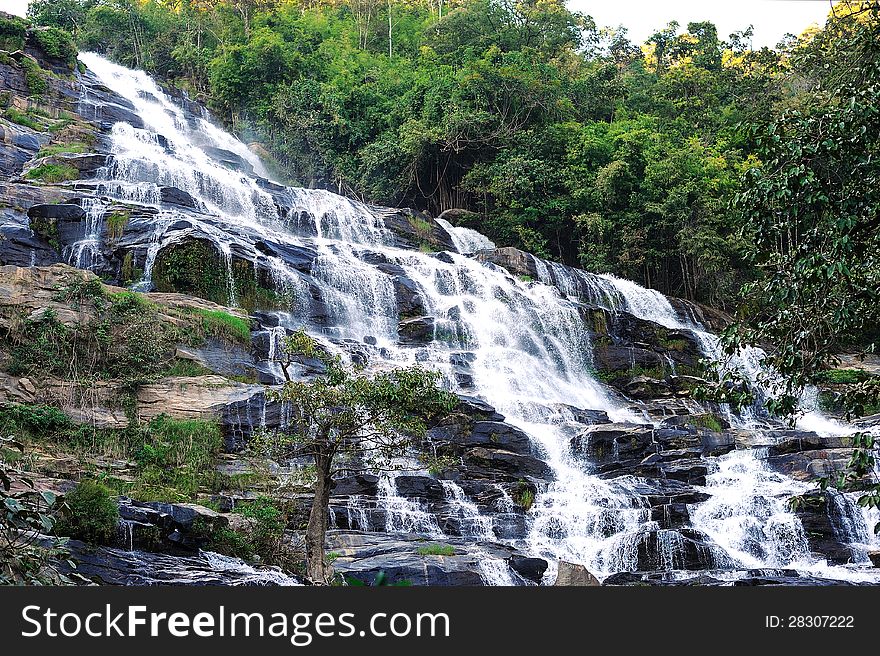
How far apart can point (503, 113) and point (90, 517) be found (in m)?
30.9

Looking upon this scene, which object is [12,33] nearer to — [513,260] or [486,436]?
[513,260]

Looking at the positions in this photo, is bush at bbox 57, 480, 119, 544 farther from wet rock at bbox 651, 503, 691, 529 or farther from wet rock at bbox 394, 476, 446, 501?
wet rock at bbox 651, 503, 691, 529

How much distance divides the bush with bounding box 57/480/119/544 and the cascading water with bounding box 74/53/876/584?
4590 mm

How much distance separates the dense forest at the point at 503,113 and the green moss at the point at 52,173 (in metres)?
14.4

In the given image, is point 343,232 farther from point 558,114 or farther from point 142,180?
point 558,114

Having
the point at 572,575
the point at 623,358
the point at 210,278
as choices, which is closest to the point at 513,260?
the point at 623,358

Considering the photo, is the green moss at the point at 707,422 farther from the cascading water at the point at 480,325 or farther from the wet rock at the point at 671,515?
the wet rock at the point at 671,515

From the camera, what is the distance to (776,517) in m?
17.2

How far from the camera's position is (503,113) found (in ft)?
128

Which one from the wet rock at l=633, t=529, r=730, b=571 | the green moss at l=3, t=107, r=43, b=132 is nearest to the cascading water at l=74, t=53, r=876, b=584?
the wet rock at l=633, t=529, r=730, b=571

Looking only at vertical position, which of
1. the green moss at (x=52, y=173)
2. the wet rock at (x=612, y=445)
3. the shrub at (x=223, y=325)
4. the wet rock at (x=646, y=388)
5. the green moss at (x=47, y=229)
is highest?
the green moss at (x=52, y=173)

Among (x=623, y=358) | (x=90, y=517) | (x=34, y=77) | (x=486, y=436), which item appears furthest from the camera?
(x=34, y=77)

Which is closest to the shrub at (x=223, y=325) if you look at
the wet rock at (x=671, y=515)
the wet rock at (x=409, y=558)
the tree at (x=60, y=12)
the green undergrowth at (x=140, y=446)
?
the green undergrowth at (x=140, y=446)

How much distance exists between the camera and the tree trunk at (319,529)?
38.6 feet
